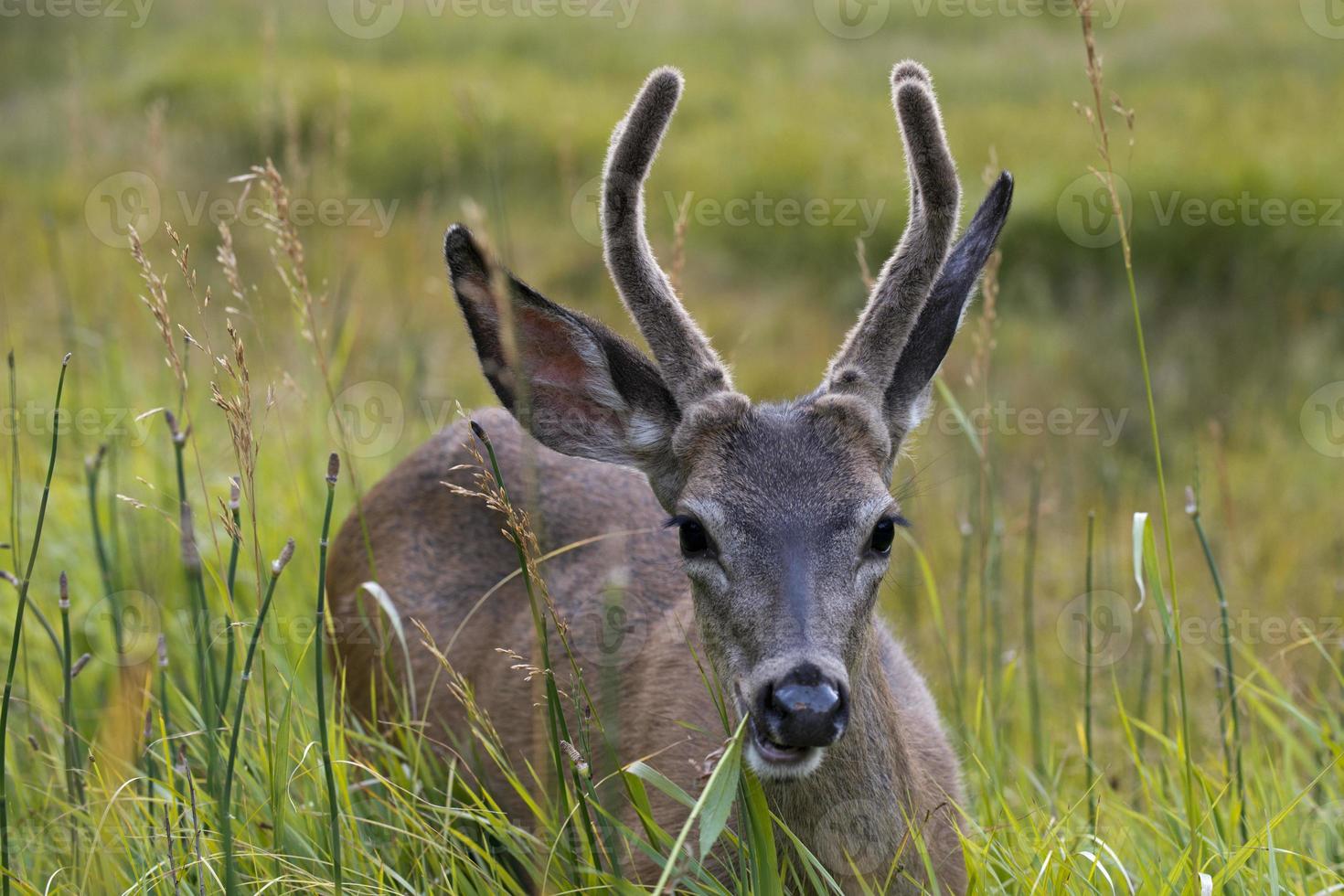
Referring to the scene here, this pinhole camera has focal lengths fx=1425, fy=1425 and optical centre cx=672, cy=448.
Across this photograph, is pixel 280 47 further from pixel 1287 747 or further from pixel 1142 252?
pixel 1287 747

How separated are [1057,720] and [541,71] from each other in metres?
10.8

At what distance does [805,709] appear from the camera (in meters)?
2.66

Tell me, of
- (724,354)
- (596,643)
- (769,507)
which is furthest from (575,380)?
(724,354)

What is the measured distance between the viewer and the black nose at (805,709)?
2.66m

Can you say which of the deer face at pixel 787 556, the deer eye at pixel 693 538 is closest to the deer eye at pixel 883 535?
the deer face at pixel 787 556

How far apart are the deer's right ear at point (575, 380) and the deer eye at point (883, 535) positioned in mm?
554

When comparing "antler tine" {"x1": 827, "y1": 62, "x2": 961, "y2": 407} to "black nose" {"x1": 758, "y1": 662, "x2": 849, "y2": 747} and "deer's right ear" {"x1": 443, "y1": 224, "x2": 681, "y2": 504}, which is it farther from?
"black nose" {"x1": 758, "y1": 662, "x2": 849, "y2": 747}

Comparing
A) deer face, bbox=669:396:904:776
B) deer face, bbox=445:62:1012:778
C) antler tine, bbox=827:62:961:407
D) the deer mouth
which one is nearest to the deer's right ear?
deer face, bbox=445:62:1012:778

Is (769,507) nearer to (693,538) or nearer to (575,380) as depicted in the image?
(693,538)

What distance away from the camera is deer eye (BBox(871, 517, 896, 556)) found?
10.3ft

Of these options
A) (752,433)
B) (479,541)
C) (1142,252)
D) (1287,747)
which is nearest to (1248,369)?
(1142,252)

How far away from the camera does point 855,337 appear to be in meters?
3.49

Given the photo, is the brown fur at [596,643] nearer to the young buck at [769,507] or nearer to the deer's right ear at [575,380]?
the young buck at [769,507]

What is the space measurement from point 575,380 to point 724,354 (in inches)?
234
